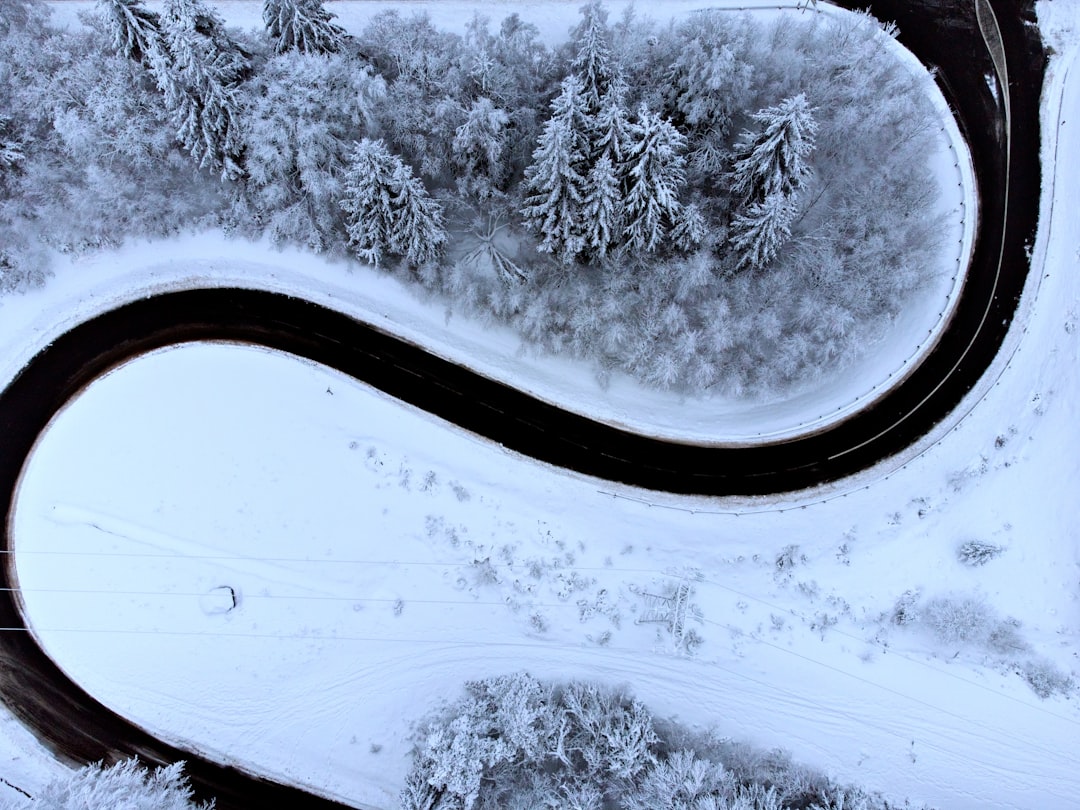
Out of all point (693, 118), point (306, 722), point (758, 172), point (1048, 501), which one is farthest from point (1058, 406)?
point (306, 722)

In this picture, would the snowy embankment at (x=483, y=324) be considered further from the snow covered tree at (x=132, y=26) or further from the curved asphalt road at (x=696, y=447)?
the snow covered tree at (x=132, y=26)

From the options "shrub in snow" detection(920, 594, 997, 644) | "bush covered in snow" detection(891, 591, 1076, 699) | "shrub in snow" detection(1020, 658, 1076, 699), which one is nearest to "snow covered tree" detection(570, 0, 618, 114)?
"bush covered in snow" detection(891, 591, 1076, 699)

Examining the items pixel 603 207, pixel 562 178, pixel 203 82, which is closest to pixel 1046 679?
pixel 603 207

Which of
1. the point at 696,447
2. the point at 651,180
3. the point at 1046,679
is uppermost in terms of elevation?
the point at 651,180

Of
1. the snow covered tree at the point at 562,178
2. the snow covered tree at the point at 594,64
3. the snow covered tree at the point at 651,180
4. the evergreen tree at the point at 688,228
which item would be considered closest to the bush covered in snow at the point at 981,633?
the evergreen tree at the point at 688,228

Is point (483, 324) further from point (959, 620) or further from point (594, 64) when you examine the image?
point (959, 620)

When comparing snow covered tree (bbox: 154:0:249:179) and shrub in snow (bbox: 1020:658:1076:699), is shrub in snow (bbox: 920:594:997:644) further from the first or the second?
snow covered tree (bbox: 154:0:249:179)
